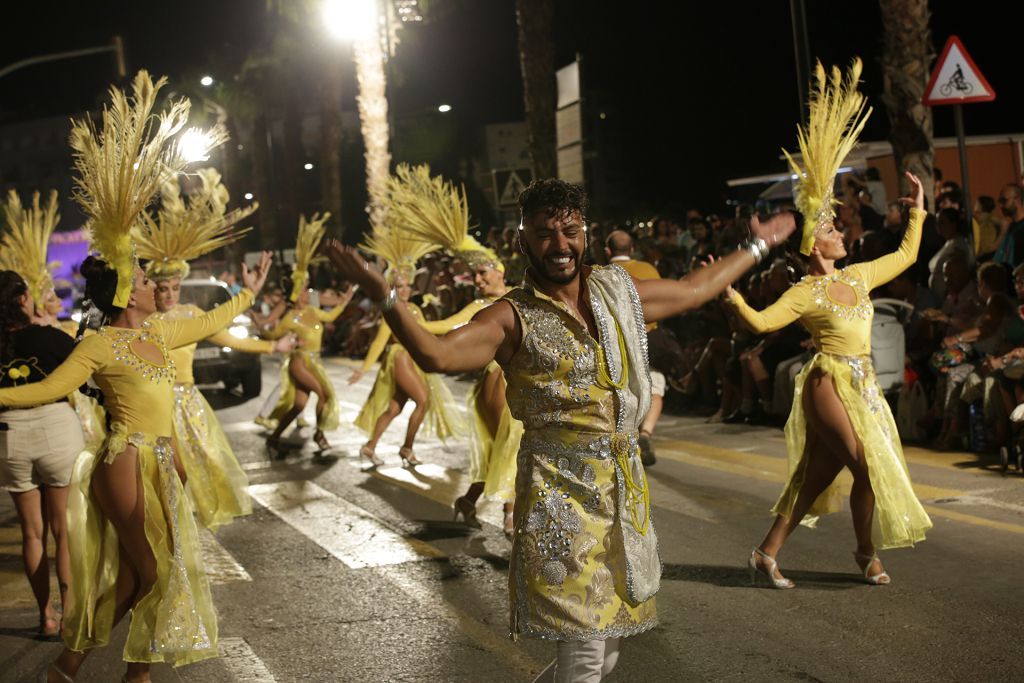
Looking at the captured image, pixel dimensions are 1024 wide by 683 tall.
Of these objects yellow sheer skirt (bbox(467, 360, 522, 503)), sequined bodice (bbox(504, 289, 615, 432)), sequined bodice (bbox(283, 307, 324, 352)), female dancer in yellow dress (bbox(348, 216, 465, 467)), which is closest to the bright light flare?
yellow sheer skirt (bbox(467, 360, 522, 503))

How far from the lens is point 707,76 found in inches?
1598

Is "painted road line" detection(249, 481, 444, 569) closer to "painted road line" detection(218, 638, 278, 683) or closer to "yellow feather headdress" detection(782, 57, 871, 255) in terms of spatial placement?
"painted road line" detection(218, 638, 278, 683)

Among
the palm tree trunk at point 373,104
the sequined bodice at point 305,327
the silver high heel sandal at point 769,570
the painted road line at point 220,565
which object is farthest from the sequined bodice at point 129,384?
the palm tree trunk at point 373,104

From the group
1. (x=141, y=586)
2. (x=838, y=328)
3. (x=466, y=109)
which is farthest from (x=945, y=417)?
(x=466, y=109)

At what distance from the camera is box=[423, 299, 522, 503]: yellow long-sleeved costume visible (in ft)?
26.8

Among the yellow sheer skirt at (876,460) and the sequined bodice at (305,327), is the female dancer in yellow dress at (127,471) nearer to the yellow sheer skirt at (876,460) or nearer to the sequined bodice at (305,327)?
the yellow sheer skirt at (876,460)

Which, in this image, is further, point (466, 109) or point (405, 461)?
point (466, 109)

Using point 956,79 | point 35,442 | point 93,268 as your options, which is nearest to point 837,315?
point 93,268

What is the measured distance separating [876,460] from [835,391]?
0.43 metres

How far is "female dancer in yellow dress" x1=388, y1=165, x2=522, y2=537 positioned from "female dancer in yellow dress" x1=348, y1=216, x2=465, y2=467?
2.92 m

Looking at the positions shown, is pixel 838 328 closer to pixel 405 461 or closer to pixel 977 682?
pixel 977 682

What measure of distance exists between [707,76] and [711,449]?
30.4 meters

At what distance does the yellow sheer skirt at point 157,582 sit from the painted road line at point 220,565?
2.06 meters

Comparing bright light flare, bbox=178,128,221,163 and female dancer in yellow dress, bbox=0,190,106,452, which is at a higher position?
bright light flare, bbox=178,128,221,163
